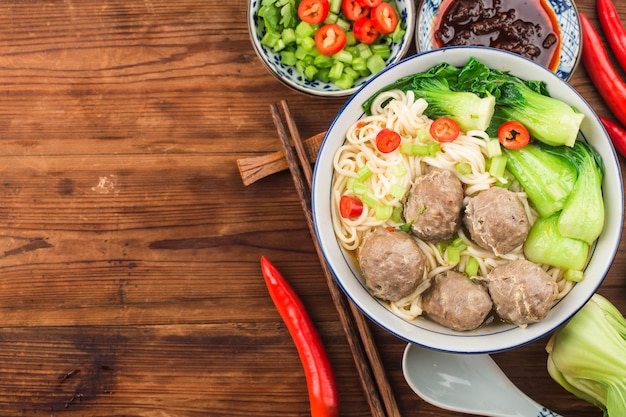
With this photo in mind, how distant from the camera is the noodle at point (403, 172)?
3180mm

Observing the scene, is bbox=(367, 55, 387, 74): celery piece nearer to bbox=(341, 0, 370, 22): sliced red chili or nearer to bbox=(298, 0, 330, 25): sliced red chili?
bbox=(341, 0, 370, 22): sliced red chili

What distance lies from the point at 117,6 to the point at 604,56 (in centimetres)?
327

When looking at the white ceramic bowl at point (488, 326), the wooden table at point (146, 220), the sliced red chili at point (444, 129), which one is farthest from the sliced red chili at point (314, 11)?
the sliced red chili at point (444, 129)

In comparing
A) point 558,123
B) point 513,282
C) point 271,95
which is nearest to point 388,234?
point 513,282

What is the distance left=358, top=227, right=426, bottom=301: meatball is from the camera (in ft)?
9.68

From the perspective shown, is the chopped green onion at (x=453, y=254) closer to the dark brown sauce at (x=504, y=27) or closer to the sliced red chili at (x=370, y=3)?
the dark brown sauce at (x=504, y=27)

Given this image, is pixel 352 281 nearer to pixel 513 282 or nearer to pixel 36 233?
pixel 513 282

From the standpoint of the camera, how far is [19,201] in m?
3.92

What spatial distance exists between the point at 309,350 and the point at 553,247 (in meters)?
1.59

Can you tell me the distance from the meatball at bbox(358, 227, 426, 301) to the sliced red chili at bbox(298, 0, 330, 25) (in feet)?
4.75

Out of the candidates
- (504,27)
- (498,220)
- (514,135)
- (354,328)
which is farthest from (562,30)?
(354,328)

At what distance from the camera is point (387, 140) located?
10.5ft

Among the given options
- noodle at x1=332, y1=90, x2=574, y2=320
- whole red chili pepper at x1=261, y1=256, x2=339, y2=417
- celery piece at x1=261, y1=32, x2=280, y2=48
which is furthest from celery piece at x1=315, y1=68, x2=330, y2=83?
whole red chili pepper at x1=261, y1=256, x2=339, y2=417

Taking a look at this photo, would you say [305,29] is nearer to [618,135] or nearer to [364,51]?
[364,51]
